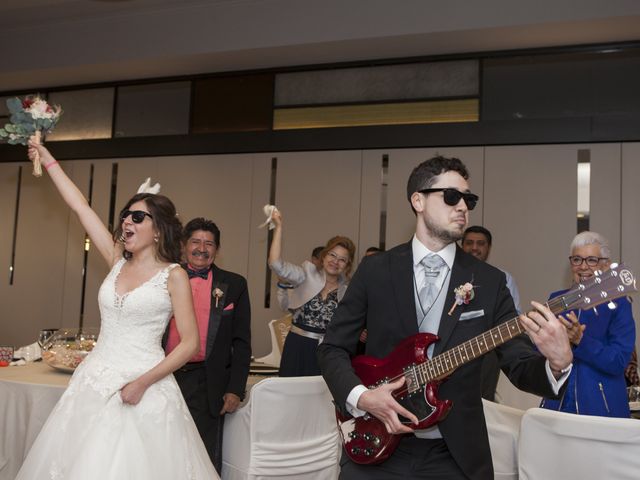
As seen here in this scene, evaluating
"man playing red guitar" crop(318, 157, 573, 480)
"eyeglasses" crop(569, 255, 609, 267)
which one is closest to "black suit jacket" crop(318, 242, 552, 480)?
"man playing red guitar" crop(318, 157, 573, 480)

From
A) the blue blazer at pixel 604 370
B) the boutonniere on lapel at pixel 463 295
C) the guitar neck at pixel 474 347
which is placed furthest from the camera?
the blue blazer at pixel 604 370

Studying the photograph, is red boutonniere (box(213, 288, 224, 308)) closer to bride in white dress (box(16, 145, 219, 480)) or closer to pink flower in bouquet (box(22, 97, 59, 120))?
bride in white dress (box(16, 145, 219, 480))

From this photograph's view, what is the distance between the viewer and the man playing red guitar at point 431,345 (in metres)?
1.87

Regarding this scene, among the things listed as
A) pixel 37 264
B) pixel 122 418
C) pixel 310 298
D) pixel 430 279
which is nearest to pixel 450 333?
pixel 430 279

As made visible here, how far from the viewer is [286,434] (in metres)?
3.12

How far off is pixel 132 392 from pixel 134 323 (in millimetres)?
310

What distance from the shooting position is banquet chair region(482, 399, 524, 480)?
9.04 ft

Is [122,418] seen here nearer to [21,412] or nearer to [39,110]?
[21,412]

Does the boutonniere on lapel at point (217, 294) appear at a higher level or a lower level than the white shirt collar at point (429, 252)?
lower

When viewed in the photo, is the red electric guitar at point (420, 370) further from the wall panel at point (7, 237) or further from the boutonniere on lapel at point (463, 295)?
the wall panel at point (7, 237)

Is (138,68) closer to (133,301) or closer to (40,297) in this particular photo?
(40,297)

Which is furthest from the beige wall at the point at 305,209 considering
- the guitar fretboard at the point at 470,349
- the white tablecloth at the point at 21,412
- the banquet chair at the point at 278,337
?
the guitar fretboard at the point at 470,349

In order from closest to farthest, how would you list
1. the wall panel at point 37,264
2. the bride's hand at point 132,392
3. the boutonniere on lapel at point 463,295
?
the boutonniere on lapel at point 463,295, the bride's hand at point 132,392, the wall panel at point 37,264

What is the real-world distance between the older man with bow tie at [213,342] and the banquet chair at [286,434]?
142mm
